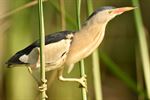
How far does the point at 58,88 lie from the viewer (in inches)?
72.0

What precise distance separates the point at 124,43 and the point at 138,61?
0.37 feet

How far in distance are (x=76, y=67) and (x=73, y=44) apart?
30.0 inches

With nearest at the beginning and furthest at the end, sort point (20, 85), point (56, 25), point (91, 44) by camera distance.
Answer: point (91, 44) < point (20, 85) < point (56, 25)

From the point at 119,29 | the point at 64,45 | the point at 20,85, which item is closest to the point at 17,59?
the point at 64,45

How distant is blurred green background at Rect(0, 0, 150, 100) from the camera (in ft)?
5.21

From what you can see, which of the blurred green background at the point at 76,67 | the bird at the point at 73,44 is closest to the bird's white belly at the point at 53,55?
the bird at the point at 73,44

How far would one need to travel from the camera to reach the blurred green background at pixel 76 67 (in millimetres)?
1588

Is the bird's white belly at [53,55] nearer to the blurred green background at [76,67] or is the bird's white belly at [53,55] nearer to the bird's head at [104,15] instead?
the bird's head at [104,15]

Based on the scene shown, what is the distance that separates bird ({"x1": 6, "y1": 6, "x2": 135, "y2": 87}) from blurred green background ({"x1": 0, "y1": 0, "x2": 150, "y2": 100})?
12.6 inches

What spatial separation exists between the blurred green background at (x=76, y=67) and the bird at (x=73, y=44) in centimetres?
32

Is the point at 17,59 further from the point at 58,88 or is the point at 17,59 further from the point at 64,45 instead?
the point at 58,88

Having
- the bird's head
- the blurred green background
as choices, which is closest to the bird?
the bird's head

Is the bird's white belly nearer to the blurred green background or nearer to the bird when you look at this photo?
the bird

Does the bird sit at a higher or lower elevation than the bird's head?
lower
